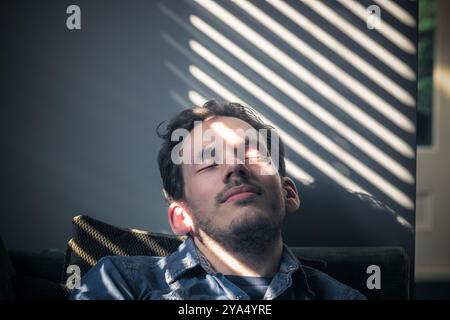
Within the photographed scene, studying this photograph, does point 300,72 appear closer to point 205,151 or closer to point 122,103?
point 205,151

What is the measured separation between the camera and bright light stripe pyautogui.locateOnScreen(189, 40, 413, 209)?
1.82 meters

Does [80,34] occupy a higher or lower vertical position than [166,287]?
higher

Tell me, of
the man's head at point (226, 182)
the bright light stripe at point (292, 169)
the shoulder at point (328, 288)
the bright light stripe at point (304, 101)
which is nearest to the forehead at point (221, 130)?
the man's head at point (226, 182)

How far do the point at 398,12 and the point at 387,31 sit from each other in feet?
0.27

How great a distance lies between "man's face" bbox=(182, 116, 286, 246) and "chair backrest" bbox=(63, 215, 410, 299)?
0.17m

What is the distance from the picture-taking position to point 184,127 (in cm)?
174

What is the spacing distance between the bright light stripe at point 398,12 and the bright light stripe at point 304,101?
43 cm

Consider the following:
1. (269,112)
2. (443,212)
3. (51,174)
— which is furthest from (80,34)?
(443,212)

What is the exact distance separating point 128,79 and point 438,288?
2.25m

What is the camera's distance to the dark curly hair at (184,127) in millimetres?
1745

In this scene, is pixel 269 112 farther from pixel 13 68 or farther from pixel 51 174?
pixel 13 68

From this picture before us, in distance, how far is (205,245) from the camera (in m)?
1.67

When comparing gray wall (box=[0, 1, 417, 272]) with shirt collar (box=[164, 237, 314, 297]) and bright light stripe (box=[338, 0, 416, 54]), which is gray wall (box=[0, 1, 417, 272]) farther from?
shirt collar (box=[164, 237, 314, 297])
